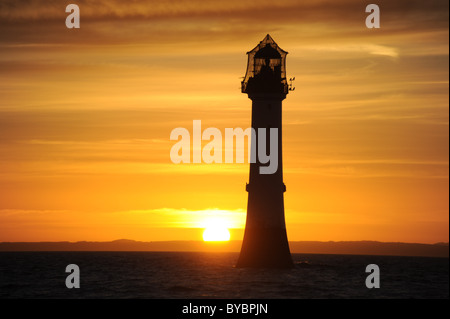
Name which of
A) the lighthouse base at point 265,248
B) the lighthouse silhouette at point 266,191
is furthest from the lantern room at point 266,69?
the lighthouse base at point 265,248

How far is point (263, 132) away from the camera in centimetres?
6444

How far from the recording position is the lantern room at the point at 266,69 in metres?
65.4

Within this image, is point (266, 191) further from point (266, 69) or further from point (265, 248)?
point (266, 69)

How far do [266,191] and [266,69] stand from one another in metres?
10.3

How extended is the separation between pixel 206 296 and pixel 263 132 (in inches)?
541

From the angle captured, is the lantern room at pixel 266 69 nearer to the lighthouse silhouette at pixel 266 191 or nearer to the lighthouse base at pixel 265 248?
the lighthouse silhouette at pixel 266 191

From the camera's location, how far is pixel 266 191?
6462cm

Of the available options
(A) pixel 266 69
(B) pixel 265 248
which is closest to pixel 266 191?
(B) pixel 265 248

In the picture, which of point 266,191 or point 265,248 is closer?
point 266,191

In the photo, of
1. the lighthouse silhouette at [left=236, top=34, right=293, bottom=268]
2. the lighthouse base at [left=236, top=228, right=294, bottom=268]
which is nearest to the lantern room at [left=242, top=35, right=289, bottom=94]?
the lighthouse silhouette at [left=236, top=34, right=293, bottom=268]

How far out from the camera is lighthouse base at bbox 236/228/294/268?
65.4m

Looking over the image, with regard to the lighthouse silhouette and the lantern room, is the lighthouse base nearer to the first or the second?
the lighthouse silhouette
